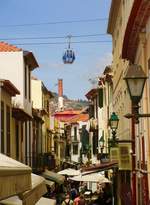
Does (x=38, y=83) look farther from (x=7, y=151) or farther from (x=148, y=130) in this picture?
(x=148, y=130)

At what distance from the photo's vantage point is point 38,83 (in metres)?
52.3

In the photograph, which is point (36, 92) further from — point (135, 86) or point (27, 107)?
point (135, 86)

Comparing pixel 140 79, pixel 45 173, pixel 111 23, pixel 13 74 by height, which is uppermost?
pixel 111 23

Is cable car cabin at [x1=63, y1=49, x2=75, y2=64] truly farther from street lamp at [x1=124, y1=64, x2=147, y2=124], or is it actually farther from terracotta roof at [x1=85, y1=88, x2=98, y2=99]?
street lamp at [x1=124, y1=64, x2=147, y2=124]

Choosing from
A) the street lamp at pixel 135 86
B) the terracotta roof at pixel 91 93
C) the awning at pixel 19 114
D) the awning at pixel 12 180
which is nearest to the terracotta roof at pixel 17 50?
the awning at pixel 19 114

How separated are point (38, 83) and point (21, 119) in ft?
55.8

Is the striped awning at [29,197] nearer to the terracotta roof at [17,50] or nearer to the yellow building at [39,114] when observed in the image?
the terracotta roof at [17,50]

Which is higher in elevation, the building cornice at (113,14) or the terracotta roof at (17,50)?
the building cornice at (113,14)

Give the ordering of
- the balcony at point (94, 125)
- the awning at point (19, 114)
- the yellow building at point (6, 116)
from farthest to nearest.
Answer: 1. the balcony at point (94, 125)
2. the awning at point (19, 114)
3. the yellow building at point (6, 116)

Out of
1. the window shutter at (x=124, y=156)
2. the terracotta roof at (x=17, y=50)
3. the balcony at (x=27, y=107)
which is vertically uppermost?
the terracotta roof at (x=17, y=50)

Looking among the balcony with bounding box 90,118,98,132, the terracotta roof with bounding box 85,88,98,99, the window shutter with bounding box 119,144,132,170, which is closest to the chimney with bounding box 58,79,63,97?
the terracotta roof with bounding box 85,88,98,99

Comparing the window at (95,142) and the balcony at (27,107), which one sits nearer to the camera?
the balcony at (27,107)

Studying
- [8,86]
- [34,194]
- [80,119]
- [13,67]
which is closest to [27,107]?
[13,67]

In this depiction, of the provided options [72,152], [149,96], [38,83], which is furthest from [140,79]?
[72,152]
